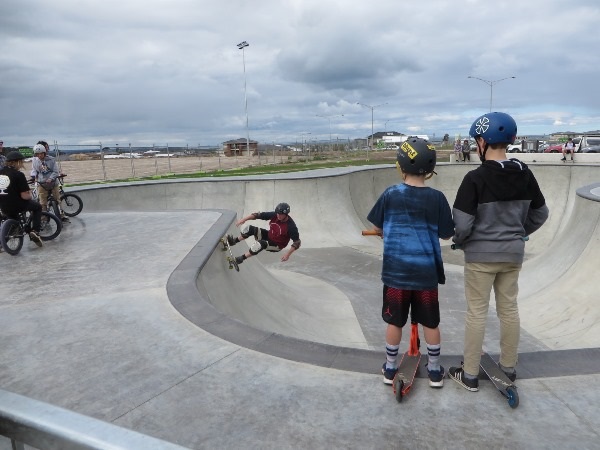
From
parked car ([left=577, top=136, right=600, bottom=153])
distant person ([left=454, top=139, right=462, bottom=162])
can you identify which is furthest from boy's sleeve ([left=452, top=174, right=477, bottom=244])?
parked car ([left=577, top=136, right=600, bottom=153])

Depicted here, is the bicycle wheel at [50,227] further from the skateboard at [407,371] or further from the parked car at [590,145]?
the parked car at [590,145]

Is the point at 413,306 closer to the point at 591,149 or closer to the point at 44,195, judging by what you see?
the point at 44,195

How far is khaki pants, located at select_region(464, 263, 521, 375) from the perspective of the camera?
118 inches

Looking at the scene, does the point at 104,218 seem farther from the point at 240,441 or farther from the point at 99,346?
the point at 240,441

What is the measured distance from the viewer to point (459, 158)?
3300 centimetres

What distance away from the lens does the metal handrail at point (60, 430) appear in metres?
0.98

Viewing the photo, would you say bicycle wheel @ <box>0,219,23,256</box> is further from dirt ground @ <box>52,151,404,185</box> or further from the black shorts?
dirt ground @ <box>52,151,404,185</box>

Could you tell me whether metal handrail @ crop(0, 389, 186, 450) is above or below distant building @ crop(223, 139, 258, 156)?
below

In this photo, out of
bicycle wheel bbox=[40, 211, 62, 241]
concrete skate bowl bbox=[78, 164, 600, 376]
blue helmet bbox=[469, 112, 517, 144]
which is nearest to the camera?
blue helmet bbox=[469, 112, 517, 144]

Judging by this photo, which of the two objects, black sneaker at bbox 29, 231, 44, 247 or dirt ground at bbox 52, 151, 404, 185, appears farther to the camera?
dirt ground at bbox 52, 151, 404, 185

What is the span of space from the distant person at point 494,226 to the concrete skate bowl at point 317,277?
0.81 meters

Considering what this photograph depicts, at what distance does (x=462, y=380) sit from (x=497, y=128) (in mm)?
1793

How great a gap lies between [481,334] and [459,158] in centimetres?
3245

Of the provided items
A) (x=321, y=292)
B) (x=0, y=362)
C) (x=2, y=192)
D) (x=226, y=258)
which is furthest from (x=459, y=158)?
(x=0, y=362)
